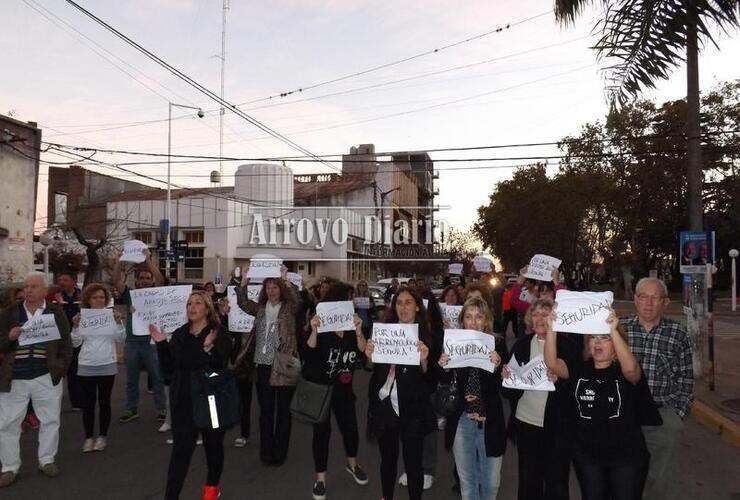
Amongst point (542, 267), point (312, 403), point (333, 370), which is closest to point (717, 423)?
point (542, 267)

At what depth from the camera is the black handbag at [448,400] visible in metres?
4.32

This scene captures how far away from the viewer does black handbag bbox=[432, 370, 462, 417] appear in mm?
4320

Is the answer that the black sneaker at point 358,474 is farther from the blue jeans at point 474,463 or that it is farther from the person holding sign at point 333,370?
the blue jeans at point 474,463

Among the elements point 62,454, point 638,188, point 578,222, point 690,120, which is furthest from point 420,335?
point 578,222

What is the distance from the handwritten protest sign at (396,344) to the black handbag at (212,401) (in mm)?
1201

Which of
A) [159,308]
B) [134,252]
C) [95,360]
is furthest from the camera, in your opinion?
[134,252]

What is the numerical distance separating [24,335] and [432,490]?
395 centimetres

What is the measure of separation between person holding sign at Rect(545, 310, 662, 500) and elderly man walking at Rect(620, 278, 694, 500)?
40 cm

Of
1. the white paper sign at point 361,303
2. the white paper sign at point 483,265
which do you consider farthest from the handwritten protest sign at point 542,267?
the white paper sign at point 361,303

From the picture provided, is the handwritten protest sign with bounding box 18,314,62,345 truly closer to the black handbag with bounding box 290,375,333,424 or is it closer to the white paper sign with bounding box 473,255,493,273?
the black handbag with bounding box 290,375,333,424

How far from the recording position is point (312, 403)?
17.5 ft

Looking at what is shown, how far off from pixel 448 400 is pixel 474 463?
0.48 metres

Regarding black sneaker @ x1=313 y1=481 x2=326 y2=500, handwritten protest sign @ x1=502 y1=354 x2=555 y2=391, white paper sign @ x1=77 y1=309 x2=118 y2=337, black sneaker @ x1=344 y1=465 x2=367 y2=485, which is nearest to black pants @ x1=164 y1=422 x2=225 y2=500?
black sneaker @ x1=313 y1=481 x2=326 y2=500

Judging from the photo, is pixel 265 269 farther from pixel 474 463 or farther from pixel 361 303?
pixel 361 303
